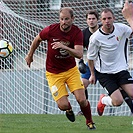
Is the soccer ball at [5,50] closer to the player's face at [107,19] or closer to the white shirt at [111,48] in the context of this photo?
the white shirt at [111,48]

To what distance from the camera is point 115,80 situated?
30.4 feet

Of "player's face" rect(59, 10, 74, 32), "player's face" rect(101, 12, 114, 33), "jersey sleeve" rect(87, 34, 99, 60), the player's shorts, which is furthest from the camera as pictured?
"jersey sleeve" rect(87, 34, 99, 60)

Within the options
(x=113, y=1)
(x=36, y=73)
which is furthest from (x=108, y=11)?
(x=36, y=73)

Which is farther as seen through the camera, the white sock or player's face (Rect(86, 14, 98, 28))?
player's face (Rect(86, 14, 98, 28))

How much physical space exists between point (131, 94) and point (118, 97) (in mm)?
211

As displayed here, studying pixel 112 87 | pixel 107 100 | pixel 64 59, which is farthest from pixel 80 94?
pixel 107 100

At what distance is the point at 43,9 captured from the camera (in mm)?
13469

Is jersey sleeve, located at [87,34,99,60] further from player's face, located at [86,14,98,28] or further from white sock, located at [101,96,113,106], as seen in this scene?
player's face, located at [86,14,98,28]

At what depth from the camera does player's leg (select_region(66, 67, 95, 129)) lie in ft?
27.2

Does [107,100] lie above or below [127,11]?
below

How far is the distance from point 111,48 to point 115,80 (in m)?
0.53

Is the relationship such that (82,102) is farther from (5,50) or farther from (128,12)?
(128,12)

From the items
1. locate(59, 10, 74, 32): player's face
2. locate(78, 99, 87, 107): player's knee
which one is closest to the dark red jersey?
locate(59, 10, 74, 32): player's face

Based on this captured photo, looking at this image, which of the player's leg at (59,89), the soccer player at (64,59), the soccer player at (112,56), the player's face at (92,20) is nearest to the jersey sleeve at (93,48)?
the soccer player at (112,56)
